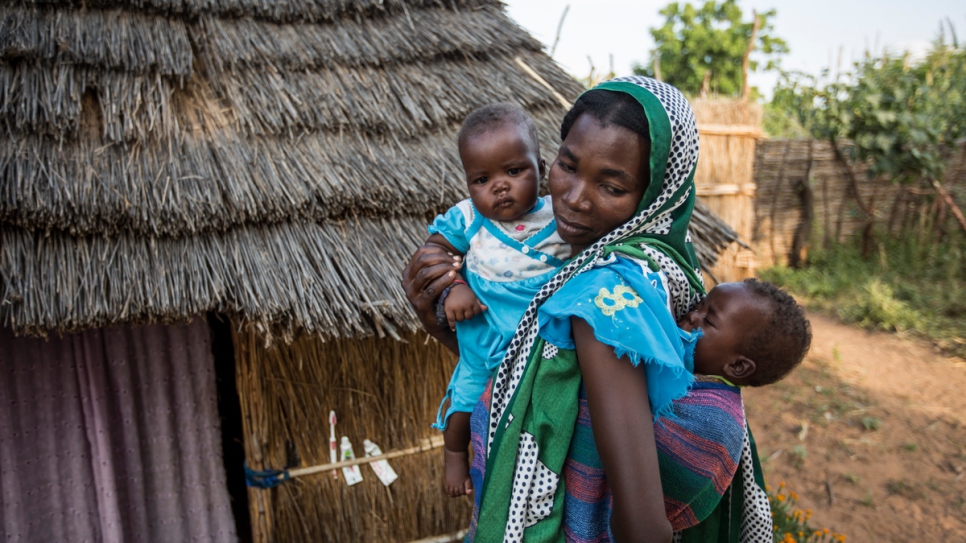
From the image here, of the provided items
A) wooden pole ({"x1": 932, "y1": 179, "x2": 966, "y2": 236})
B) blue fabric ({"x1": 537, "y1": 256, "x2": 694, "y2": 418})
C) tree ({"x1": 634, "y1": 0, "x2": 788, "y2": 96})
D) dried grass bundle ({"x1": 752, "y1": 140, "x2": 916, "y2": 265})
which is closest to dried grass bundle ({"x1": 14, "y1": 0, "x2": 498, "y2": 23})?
blue fabric ({"x1": 537, "y1": 256, "x2": 694, "y2": 418})

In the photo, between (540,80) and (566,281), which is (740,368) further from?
(540,80)

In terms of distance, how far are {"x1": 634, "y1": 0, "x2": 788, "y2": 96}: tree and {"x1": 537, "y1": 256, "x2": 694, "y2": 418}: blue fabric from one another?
2024 centimetres

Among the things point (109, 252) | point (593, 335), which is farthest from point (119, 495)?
point (593, 335)

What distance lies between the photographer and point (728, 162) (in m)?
8.23

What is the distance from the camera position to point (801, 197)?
10.3 m

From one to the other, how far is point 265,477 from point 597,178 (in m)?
2.87

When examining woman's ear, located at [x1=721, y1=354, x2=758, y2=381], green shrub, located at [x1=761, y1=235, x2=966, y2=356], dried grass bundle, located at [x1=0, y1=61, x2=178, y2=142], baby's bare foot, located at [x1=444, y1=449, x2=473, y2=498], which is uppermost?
dried grass bundle, located at [x1=0, y1=61, x2=178, y2=142]

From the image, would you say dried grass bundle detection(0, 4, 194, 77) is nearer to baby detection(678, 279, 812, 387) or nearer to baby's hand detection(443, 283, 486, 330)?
baby's hand detection(443, 283, 486, 330)

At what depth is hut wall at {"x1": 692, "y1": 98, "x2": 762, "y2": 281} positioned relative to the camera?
801 cm

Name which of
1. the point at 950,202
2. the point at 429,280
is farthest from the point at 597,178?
the point at 950,202

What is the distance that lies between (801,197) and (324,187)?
9.84 meters

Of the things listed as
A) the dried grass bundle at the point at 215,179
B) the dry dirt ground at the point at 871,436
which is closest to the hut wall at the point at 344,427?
the dried grass bundle at the point at 215,179

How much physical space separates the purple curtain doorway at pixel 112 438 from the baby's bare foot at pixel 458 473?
1932mm

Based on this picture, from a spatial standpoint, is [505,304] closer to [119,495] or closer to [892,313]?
[119,495]
